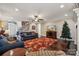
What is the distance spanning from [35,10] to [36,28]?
315mm

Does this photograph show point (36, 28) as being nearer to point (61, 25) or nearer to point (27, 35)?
point (27, 35)

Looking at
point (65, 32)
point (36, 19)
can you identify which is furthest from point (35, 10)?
point (65, 32)

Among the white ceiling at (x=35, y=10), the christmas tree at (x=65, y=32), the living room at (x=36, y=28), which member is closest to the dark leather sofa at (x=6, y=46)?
the living room at (x=36, y=28)

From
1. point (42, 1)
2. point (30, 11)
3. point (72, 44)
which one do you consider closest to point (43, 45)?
point (72, 44)

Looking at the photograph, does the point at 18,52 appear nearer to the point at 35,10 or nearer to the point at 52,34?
the point at 52,34

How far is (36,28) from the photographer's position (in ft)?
7.18

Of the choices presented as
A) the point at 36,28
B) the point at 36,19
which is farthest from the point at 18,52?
the point at 36,19

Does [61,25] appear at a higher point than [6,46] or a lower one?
higher

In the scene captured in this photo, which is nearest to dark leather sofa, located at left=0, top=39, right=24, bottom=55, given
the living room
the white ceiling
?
the living room

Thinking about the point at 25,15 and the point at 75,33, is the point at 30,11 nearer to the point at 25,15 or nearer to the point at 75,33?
the point at 25,15

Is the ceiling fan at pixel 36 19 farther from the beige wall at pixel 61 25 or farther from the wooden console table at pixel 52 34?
the wooden console table at pixel 52 34

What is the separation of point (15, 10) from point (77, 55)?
1.33 m

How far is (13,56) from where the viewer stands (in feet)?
7.27

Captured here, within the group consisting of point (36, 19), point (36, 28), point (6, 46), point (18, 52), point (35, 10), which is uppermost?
point (35, 10)
